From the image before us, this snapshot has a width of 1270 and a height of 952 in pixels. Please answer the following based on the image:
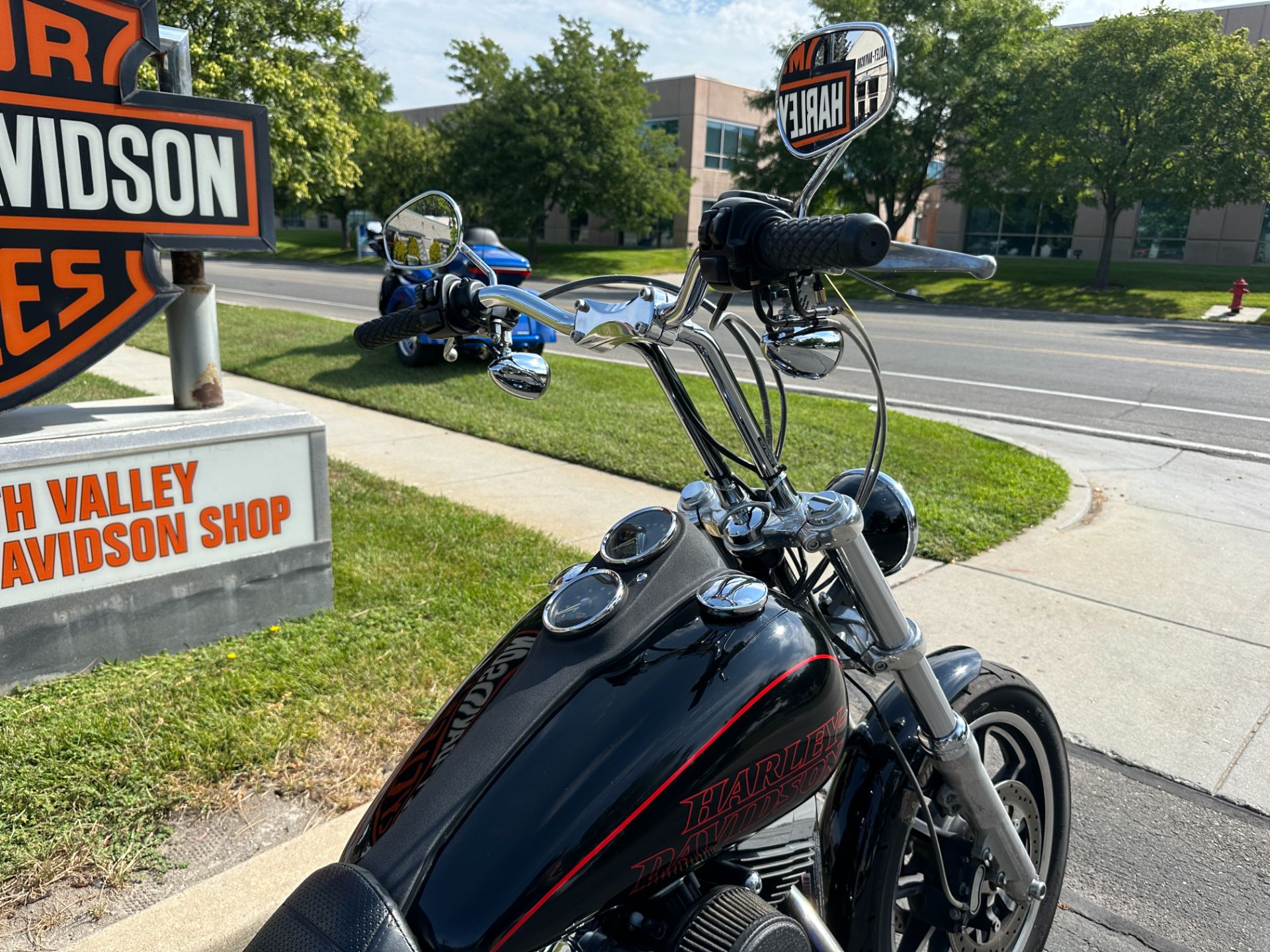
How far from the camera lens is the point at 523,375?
5.24ft

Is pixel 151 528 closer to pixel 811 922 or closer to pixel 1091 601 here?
pixel 811 922

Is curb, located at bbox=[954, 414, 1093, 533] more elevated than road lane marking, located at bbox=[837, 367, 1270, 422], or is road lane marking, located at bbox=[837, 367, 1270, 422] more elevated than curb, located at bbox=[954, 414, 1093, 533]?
road lane marking, located at bbox=[837, 367, 1270, 422]

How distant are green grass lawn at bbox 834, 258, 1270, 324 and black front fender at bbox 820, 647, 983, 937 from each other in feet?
62.3

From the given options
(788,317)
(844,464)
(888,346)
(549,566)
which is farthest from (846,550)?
(888,346)

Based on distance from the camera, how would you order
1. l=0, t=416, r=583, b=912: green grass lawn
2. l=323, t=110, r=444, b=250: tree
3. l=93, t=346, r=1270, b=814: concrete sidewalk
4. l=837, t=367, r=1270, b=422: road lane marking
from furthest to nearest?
l=323, t=110, r=444, b=250: tree < l=837, t=367, r=1270, b=422: road lane marking < l=93, t=346, r=1270, b=814: concrete sidewalk < l=0, t=416, r=583, b=912: green grass lawn

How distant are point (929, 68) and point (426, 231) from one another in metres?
29.9

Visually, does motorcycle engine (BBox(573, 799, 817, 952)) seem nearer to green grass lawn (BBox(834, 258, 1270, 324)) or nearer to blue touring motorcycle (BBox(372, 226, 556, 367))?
blue touring motorcycle (BBox(372, 226, 556, 367))

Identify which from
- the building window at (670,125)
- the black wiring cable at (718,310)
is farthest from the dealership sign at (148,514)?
the building window at (670,125)

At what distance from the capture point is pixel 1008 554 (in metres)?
5.18

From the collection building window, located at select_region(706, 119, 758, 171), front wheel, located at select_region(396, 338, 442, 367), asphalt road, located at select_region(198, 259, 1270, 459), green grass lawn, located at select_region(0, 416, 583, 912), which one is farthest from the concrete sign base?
building window, located at select_region(706, 119, 758, 171)

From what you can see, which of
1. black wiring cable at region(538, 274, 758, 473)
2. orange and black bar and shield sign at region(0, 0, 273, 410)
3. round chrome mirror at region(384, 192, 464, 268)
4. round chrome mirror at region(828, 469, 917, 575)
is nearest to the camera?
black wiring cable at region(538, 274, 758, 473)

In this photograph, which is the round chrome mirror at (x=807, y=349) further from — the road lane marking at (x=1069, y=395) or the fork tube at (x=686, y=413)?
the road lane marking at (x=1069, y=395)

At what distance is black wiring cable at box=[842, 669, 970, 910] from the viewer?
1734mm

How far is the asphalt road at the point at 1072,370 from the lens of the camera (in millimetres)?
8953
